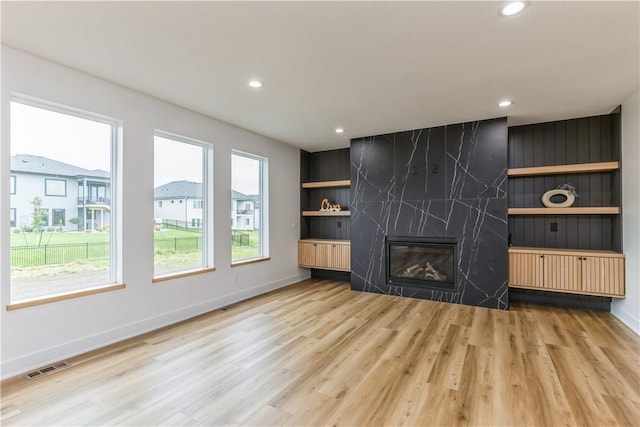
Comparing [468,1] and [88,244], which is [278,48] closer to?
[468,1]

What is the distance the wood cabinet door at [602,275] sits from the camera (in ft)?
12.4

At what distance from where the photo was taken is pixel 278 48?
98.3 inches

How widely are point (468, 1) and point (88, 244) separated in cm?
388

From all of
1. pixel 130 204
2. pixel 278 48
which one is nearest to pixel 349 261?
pixel 130 204

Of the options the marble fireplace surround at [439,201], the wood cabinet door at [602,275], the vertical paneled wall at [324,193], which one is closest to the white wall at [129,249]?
the vertical paneled wall at [324,193]

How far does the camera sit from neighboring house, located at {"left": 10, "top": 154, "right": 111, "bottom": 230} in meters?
2.68

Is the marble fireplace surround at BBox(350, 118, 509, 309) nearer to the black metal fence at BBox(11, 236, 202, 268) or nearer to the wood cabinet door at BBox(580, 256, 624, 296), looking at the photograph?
the wood cabinet door at BBox(580, 256, 624, 296)

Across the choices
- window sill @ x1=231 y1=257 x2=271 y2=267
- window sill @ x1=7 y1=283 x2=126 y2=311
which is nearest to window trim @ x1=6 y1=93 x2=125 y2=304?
window sill @ x1=7 y1=283 x2=126 y2=311

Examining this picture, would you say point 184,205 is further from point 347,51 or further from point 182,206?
point 347,51

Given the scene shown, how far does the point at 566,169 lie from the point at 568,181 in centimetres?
39

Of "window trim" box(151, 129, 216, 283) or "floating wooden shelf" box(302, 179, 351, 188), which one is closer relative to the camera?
"window trim" box(151, 129, 216, 283)

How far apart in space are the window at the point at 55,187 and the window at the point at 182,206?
0.87 metres

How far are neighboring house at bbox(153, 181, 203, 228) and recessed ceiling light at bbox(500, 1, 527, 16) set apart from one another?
12.1ft

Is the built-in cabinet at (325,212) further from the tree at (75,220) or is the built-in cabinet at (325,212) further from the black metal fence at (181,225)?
the tree at (75,220)
